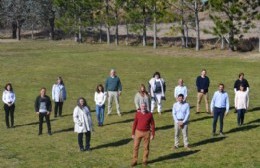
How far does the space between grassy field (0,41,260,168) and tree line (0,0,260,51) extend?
311 inches

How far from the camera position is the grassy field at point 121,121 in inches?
719

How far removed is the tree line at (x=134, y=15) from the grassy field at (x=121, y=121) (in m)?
7.89

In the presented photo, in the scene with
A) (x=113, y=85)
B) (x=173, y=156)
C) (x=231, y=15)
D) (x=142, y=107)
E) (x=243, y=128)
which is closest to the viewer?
(x=142, y=107)

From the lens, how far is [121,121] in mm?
25469

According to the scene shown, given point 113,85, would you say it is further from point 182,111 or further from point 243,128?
point 182,111

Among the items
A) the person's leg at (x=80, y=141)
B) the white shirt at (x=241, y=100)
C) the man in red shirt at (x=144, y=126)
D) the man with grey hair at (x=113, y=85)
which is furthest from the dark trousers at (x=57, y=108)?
the man in red shirt at (x=144, y=126)

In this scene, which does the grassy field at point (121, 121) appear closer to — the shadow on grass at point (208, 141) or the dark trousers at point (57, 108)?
the shadow on grass at point (208, 141)

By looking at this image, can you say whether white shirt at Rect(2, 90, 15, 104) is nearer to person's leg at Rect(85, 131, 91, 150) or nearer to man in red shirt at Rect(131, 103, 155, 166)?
person's leg at Rect(85, 131, 91, 150)

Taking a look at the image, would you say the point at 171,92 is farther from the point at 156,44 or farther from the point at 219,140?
the point at 156,44

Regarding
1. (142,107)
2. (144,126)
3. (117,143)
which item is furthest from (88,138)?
(142,107)

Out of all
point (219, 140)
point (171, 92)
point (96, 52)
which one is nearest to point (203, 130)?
point (219, 140)

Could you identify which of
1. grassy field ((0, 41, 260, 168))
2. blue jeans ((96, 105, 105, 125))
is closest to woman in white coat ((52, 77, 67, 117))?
grassy field ((0, 41, 260, 168))

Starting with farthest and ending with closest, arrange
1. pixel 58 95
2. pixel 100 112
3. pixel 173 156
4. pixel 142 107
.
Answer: pixel 58 95, pixel 100 112, pixel 173 156, pixel 142 107

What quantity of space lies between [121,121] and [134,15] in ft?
166
